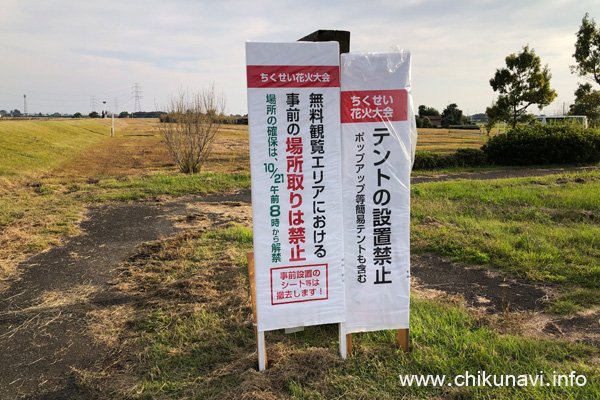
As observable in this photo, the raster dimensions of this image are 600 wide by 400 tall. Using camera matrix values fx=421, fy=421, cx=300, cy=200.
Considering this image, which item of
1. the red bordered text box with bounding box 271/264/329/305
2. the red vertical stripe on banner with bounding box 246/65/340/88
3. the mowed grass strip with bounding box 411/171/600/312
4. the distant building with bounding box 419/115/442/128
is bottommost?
the mowed grass strip with bounding box 411/171/600/312

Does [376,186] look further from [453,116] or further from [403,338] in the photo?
[453,116]

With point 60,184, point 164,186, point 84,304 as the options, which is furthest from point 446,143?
point 84,304

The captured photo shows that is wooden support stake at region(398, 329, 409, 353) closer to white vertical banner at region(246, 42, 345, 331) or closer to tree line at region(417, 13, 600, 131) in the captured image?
white vertical banner at region(246, 42, 345, 331)

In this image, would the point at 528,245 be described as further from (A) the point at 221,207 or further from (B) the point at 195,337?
(A) the point at 221,207

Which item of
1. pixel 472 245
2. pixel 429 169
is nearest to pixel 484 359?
pixel 472 245

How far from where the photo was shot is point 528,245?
17.3 feet

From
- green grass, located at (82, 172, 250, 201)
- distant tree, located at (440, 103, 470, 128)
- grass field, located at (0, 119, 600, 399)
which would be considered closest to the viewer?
grass field, located at (0, 119, 600, 399)

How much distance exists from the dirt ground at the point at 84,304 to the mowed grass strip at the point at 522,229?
29 centimetres

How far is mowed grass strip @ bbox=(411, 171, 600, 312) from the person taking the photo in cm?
456

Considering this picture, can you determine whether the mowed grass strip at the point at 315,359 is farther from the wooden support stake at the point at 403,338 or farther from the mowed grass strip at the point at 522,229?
the mowed grass strip at the point at 522,229

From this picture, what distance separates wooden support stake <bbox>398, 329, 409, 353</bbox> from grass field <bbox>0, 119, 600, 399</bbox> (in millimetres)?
73

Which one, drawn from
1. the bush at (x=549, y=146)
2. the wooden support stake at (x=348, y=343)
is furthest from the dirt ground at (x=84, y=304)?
the bush at (x=549, y=146)

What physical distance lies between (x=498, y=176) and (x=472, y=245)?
8.03 metres

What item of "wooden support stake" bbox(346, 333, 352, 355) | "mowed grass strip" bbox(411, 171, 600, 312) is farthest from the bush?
"wooden support stake" bbox(346, 333, 352, 355)
